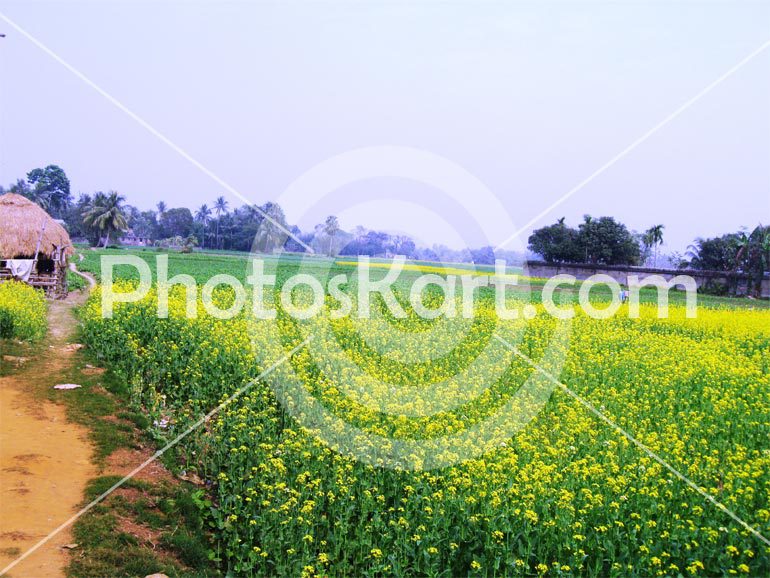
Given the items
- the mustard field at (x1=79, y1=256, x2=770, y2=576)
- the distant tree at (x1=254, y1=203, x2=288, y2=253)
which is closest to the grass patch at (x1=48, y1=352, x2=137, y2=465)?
the mustard field at (x1=79, y1=256, x2=770, y2=576)

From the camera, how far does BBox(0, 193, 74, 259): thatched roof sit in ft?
70.9

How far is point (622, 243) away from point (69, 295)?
144 feet

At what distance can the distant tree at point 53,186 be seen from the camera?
282 feet

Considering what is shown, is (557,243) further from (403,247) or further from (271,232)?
(271,232)

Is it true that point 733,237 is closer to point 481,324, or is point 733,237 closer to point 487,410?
point 481,324

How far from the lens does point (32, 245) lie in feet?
72.0

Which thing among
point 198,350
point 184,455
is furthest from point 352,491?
point 198,350

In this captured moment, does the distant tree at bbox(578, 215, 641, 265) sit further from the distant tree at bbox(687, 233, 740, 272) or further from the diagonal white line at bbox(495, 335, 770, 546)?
the diagonal white line at bbox(495, 335, 770, 546)

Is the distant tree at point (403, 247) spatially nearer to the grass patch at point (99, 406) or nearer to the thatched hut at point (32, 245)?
the thatched hut at point (32, 245)

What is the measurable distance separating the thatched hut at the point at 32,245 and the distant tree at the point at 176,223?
6920 cm

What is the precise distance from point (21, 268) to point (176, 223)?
78.1 meters

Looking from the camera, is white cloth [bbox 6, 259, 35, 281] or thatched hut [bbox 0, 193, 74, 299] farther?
thatched hut [bbox 0, 193, 74, 299]

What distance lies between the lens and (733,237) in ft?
167

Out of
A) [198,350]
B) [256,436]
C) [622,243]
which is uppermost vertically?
[622,243]
